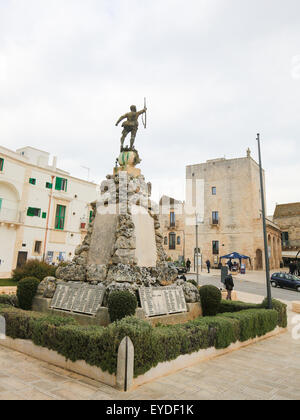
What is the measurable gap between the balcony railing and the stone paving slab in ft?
60.8

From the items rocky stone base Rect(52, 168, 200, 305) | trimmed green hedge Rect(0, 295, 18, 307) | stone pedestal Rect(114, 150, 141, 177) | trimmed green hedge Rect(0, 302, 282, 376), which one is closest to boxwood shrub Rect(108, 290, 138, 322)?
rocky stone base Rect(52, 168, 200, 305)

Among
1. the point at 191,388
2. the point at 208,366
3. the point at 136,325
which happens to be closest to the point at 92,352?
the point at 136,325

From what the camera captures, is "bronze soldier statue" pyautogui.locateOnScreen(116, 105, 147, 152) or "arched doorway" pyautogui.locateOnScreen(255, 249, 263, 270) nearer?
"bronze soldier statue" pyautogui.locateOnScreen(116, 105, 147, 152)

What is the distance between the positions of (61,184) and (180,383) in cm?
2447

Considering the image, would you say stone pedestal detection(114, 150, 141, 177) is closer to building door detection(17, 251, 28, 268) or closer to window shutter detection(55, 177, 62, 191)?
building door detection(17, 251, 28, 268)

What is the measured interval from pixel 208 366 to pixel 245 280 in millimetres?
23057

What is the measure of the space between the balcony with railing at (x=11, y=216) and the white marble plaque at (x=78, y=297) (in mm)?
17001

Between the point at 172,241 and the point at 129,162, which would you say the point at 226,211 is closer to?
the point at 172,241

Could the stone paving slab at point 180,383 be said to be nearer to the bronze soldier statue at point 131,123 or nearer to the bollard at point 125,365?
the bollard at point 125,365

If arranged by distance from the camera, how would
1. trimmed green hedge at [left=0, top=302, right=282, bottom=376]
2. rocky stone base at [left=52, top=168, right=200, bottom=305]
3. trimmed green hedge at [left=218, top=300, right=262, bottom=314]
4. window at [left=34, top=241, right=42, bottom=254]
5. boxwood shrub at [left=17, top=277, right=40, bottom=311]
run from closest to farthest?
trimmed green hedge at [left=0, top=302, right=282, bottom=376] < rocky stone base at [left=52, top=168, right=200, bottom=305] < boxwood shrub at [left=17, top=277, right=40, bottom=311] < trimmed green hedge at [left=218, top=300, right=262, bottom=314] < window at [left=34, top=241, right=42, bottom=254]

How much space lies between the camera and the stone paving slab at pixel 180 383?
4492 millimetres

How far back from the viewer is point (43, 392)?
14.7 ft

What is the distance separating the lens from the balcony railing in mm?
23109

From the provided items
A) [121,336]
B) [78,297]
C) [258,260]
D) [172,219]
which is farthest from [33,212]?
[258,260]
